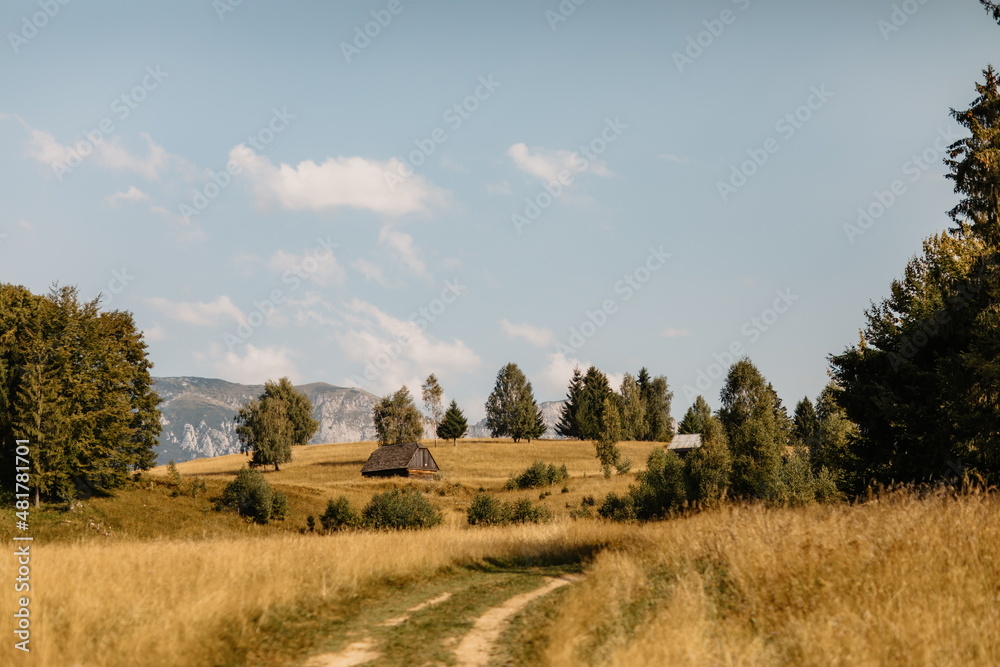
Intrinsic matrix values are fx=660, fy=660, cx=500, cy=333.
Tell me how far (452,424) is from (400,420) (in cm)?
1256

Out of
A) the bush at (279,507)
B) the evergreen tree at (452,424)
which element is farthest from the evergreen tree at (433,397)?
the bush at (279,507)

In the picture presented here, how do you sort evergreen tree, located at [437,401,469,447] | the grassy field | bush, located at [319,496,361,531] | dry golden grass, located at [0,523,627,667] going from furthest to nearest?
evergreen tree, located at [437,401,469,447], bush, located at [319,496,361,531], dry golden grass, located at [0,523,627,667], the grassy field

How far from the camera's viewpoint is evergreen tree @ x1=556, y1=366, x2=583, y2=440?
12556 centimetres

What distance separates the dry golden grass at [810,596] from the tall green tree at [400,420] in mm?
90525

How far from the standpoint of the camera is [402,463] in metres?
75.6

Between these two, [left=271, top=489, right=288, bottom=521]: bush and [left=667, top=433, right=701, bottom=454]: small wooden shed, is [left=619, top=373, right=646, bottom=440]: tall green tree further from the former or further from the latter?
[left=271, top=489, right=288, bottom=521]: bush

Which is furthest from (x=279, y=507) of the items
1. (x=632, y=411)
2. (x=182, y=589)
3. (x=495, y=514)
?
(x=632, y=411)

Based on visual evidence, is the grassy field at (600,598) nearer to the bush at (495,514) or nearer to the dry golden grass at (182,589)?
the dry golden grass at (182,589)

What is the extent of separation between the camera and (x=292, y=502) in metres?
47.7

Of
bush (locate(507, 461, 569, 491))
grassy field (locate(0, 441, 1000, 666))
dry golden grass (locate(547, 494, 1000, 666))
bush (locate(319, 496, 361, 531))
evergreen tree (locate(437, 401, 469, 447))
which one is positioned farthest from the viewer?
evergreen tree (locate(437, 401, 469, 447))

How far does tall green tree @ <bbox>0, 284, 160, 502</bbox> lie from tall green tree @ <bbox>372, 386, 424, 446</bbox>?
191 feet

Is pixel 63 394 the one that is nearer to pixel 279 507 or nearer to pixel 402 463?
pixel 279 507

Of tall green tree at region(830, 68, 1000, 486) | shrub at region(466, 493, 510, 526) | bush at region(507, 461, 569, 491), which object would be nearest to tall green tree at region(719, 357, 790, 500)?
tall green tree at region(830, 68, 1000, 486)

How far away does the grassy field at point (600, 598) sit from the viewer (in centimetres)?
688
